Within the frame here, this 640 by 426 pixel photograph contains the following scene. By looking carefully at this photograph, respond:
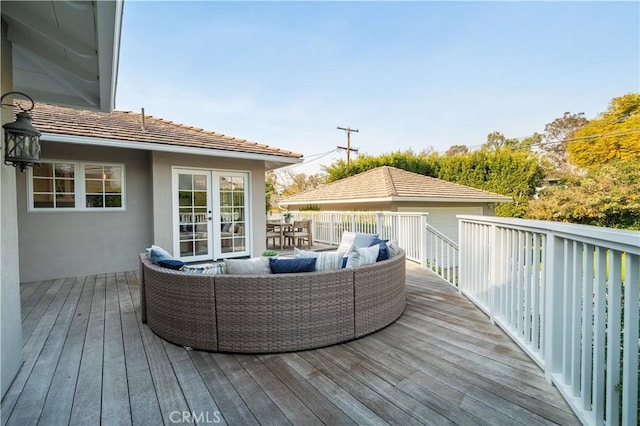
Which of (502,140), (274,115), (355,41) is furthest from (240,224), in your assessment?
(502,140)

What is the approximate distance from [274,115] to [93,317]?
1330 centimetres

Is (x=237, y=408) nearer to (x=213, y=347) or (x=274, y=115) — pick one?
(x=213, y=347)

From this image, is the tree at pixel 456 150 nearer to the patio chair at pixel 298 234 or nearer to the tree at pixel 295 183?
the tree at pixel 295 183

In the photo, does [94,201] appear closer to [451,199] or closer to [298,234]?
[298,234]

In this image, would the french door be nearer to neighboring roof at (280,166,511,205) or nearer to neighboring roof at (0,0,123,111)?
neighboring roof at (0,0,123,111)

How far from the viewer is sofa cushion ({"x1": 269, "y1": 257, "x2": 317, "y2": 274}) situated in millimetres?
2812

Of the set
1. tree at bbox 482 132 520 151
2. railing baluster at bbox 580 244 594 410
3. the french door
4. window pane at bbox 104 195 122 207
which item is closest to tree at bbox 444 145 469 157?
tree at bbox 482 132 520 151

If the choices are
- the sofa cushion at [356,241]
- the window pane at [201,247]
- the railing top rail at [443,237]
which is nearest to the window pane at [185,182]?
the window pane at [201,247]

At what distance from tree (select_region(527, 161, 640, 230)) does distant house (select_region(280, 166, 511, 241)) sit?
2517 mm

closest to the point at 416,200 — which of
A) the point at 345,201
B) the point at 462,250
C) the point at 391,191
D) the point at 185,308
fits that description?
the point at 391,191

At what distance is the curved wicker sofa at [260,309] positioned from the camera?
8.61 ft

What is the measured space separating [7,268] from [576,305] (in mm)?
3938

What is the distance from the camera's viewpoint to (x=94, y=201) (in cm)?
583

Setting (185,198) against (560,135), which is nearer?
(185,198)
